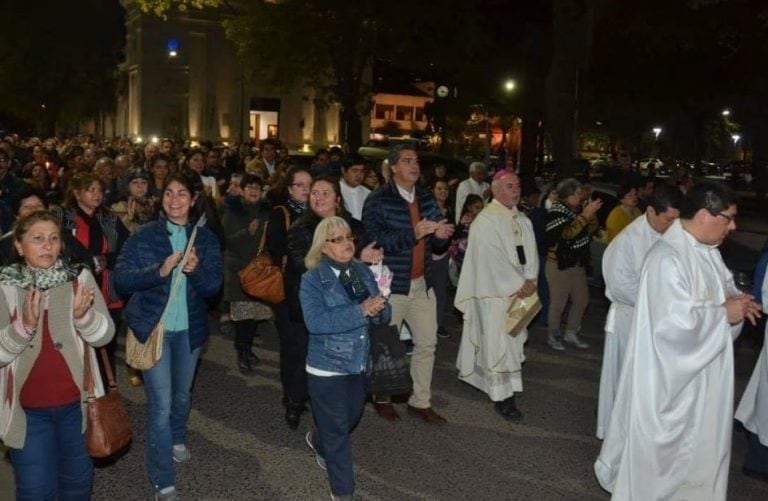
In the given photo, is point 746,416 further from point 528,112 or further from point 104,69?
point 104,69

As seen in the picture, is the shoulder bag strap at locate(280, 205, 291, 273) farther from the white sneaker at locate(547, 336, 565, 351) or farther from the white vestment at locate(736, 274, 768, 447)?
the white sneaker at locate(547, 336, 565, 351)

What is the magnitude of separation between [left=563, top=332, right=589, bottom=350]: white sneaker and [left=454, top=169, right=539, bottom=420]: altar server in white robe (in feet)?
9.09

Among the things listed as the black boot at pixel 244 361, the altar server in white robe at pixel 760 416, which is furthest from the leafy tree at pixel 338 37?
the altar server in white robe at pixel 760 416

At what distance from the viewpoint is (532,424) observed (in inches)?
280

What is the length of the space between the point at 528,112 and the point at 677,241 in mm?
21321

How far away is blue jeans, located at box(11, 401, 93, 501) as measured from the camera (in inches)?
168

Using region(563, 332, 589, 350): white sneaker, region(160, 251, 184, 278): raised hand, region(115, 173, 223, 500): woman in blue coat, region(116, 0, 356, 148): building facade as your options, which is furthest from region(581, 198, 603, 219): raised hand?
region(116, 0, 356, 148): building facade

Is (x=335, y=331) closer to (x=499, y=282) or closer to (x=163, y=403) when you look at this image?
(x=163, y=403)

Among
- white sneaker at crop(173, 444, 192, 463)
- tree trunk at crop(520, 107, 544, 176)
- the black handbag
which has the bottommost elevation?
white sneaker at crop(173, 444, 192, 463)

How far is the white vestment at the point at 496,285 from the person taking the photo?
7125 mm

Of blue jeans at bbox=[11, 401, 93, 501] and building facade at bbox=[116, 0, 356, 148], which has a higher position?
building facade at bbox=[116, 0, 356, 148]

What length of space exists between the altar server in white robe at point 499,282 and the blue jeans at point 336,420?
2.25 m

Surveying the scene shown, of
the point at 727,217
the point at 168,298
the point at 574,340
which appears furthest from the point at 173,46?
the point at 727,217

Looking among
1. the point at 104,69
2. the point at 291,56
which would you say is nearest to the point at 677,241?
the point at 291,56
